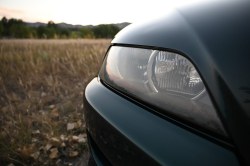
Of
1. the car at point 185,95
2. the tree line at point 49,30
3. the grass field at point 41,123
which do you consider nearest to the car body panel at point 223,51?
the car at point 185,95

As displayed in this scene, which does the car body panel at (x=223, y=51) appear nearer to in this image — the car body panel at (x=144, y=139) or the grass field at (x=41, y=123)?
the car body panel at (x=144, y=139)

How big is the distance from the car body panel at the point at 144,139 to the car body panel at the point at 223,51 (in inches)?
2.8

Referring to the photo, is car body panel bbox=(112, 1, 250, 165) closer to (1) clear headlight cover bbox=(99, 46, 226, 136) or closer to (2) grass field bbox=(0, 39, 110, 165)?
(1) clear headlight cover bbox=(99, 46, 226, 136)

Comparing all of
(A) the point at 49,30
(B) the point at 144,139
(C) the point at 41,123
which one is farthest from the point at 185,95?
(A) the point at 49,30

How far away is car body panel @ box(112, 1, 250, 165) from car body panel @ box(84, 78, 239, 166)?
2.8 inches

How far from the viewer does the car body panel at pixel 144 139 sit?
392 mm

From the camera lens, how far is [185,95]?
514mm

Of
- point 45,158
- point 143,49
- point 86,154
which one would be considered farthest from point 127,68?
point 45,158

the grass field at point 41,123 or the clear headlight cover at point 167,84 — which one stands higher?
the clear headlight cover at point 167,84

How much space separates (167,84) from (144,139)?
216mm

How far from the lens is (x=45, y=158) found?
1443 mm

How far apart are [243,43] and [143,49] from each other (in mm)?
349

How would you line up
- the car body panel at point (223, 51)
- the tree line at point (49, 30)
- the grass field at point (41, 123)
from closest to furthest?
the car body panel at point (223, 51) < the grass field at point (41, 123) < the tree line at point (49, 30)

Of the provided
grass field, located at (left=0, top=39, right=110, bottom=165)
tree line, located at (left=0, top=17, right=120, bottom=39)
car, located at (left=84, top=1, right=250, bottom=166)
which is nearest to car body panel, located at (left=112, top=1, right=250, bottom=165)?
car, located at (left=84, top=1, right=250, bottom=166)
